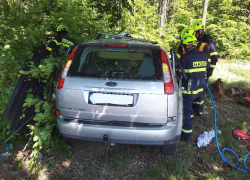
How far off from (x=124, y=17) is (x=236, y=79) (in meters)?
5.39

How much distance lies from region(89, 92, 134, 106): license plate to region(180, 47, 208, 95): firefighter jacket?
1.49m

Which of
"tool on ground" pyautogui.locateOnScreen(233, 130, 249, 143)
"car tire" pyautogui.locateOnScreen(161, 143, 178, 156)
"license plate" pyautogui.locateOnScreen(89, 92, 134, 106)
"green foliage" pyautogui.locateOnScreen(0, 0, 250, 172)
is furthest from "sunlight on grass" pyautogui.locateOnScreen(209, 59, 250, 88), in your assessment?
"license plate" pyautogui.locateOnScreen(89, 92, 134, 106)

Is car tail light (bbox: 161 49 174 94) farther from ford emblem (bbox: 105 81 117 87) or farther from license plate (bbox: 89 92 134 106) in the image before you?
ford emblem (bbox: 105 81 117 87)

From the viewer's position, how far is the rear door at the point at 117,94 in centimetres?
242

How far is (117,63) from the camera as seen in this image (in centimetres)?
284

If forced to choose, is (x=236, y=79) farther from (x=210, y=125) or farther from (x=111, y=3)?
(x=111, y=3)

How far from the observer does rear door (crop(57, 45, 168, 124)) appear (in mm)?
2424

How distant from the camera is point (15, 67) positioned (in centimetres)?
326

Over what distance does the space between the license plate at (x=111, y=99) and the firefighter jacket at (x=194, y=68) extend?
1.49m

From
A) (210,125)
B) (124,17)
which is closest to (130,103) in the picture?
(210,125)

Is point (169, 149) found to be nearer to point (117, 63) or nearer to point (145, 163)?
point (145, 163)

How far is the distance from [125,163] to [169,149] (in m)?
0.68

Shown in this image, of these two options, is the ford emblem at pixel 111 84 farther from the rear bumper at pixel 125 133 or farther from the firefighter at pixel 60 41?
the firefighter at pixel 60 41

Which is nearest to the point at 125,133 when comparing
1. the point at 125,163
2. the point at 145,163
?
the point at 125,163
